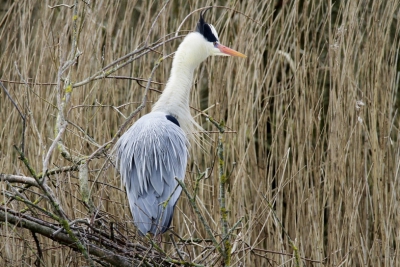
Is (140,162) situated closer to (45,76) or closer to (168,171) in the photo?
(168,171)

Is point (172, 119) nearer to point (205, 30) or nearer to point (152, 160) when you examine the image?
point (152, 160)

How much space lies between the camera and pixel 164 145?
9.10ft

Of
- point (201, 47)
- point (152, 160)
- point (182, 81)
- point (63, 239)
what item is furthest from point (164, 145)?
point (63, 239)

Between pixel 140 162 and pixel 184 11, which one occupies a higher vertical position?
pixel 184 11

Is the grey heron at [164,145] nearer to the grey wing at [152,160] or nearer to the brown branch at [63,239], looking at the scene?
the grey wing at [152,160]

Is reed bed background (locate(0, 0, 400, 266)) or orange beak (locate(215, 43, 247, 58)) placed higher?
orange beak (locate(215, 43, 247, 58))

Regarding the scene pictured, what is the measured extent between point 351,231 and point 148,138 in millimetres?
965

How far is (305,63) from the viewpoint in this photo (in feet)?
9.43

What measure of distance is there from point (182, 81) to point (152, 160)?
1.32 feet

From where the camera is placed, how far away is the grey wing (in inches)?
105

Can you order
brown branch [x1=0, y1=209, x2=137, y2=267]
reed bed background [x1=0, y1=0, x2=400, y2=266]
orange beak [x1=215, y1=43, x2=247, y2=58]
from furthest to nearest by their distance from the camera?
1. orange beak [x1=215, y1=43, x2=247, y2=58]
2. reed bed background [x1=0, y1=0, x2=400, y2=266]
3. brown branch [x1=0, y1=209, x2=137, y2=267]

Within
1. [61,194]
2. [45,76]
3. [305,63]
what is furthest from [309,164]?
[45,76]

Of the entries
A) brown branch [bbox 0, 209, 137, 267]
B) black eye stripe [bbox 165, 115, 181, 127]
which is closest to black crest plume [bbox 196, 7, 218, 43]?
black eye stripe [bbox 165, 115, 181, 127]

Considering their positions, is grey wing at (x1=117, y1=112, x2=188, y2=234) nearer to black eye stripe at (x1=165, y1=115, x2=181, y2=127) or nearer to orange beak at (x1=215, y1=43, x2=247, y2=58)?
black eye stripe at (x1=165, y1=115, x2=181, y2=127)
